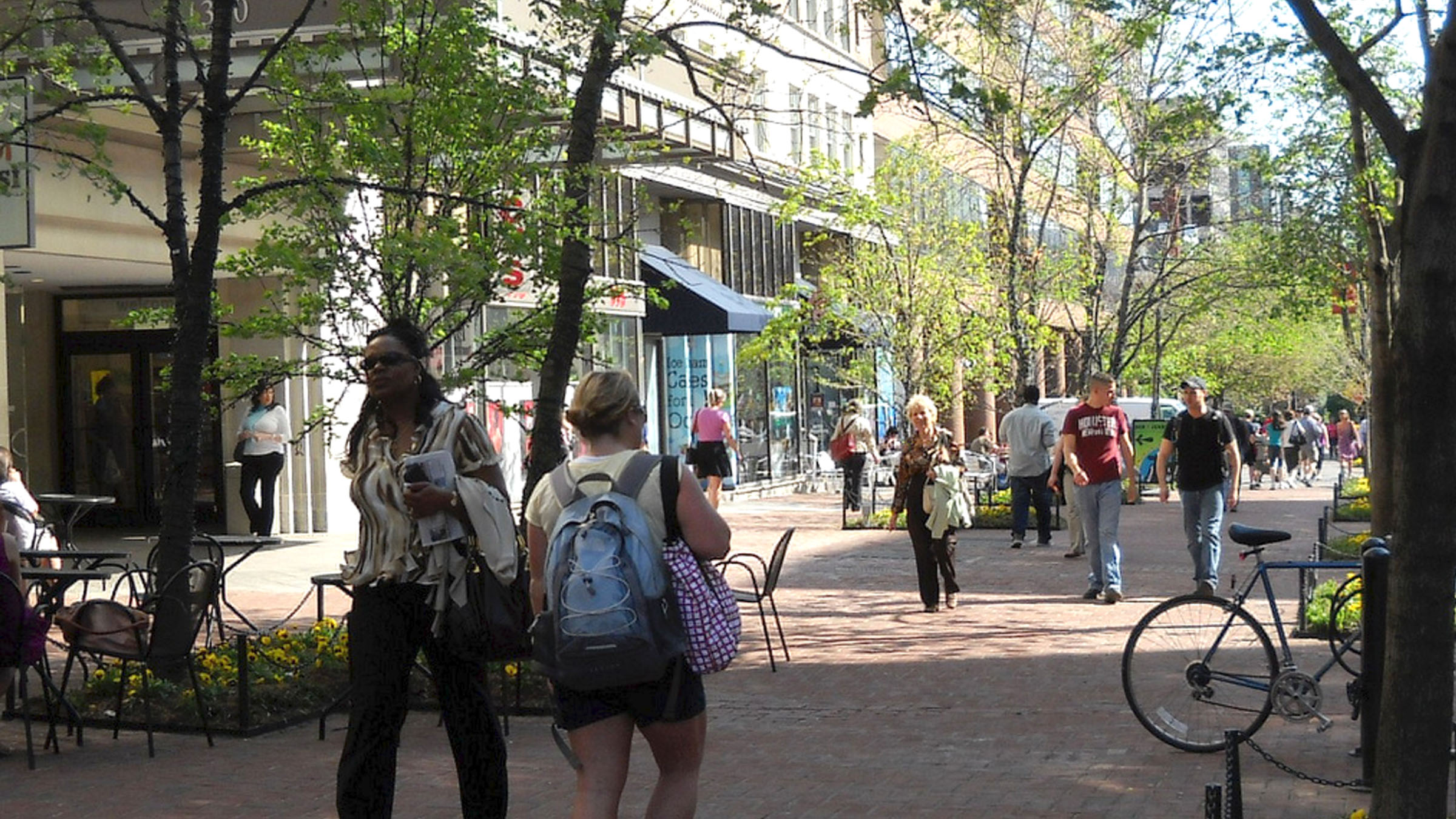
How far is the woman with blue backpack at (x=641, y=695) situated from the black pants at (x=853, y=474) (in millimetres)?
20939

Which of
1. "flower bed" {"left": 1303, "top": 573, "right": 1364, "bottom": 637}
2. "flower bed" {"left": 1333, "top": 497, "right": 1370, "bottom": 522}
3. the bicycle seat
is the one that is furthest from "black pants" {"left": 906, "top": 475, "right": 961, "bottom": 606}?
"flower bed" {"left": 1333, "top": 497, "right": 1370, "bottom": 522}

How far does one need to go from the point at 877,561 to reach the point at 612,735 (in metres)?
15.0

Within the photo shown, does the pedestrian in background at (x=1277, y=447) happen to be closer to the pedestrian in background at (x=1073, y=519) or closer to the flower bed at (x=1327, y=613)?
the pedestrian in background at (x=1073, y=519)

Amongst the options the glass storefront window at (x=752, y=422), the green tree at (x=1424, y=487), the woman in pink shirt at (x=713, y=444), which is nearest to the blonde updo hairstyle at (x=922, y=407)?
the green tree at (x=1424, y=487)

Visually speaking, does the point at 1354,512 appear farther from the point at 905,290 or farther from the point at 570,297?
the point at 570,297

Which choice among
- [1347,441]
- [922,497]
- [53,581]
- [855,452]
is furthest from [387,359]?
[1347,441]

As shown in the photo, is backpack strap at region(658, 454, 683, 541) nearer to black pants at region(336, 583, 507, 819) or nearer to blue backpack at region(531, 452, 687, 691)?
blue backpack at region(531, 452, 687, 691)

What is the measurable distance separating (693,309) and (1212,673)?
2269 centimetres

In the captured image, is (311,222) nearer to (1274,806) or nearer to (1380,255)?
(1274,806)

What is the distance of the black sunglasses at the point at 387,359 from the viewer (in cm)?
589

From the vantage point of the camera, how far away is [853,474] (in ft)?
86.5

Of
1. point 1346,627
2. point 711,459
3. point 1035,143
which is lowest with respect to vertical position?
point 1346,627

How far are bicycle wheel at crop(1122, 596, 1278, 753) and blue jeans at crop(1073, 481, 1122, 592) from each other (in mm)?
6075

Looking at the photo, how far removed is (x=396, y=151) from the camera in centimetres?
1195
